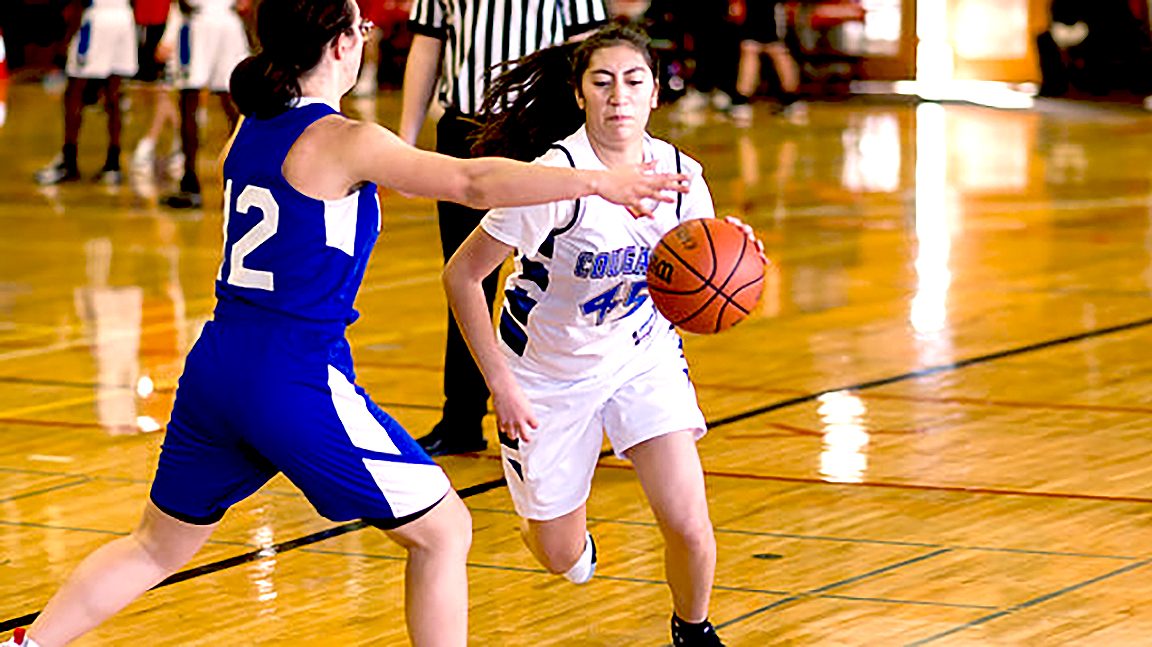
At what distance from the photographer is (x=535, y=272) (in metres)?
4.56

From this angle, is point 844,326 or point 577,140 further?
point 844,326

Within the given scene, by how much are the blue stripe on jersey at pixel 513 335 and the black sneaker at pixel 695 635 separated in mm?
670

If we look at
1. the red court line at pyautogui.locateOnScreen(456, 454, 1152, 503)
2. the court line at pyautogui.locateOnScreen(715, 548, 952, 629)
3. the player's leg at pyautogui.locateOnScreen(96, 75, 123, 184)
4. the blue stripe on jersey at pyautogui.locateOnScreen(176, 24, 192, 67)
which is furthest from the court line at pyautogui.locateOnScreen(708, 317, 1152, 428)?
the player's leg at pyautogui.locateOnScreen(96, 75, 123, 184)

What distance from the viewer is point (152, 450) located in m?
6.44

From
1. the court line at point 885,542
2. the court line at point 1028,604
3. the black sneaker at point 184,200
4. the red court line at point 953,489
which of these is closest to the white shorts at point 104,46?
the black sneaker at point 184,200

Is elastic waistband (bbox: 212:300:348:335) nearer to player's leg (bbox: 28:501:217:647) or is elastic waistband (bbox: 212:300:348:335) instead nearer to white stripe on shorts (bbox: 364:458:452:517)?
white stripe on shorts (bbox: 364:458:452:517)

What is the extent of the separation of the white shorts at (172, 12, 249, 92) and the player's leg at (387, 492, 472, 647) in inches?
381

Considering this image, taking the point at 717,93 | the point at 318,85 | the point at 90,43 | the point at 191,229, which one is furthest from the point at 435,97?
the point at 717,93

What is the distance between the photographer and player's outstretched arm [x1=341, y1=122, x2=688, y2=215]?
142 inches

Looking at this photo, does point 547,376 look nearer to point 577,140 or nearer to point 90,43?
point 577,140

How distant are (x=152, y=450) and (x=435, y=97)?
4.40ft

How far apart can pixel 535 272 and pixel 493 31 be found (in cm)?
189

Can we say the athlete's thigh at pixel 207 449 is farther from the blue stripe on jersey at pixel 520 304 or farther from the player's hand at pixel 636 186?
the blue stripe on jersey at pixel 520 304

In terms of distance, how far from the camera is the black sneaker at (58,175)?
14.2 metres
